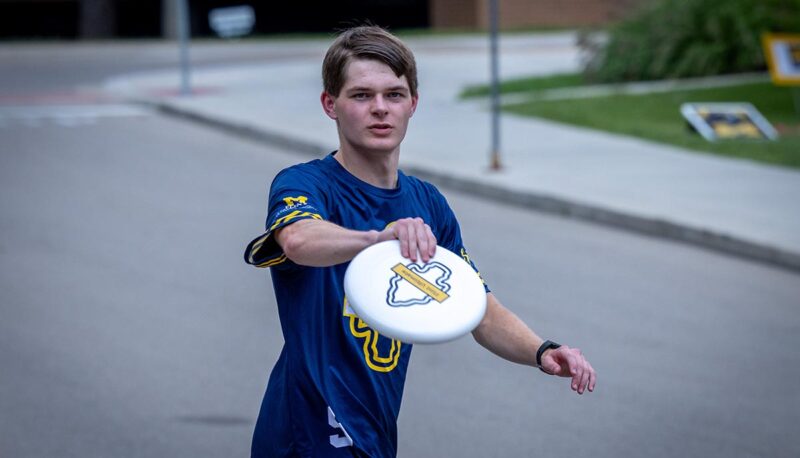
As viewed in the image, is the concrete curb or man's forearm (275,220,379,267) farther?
the concrete curb

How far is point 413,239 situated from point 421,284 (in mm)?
108

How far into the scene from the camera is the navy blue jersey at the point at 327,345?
2943mm

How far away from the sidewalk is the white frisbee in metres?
7.00

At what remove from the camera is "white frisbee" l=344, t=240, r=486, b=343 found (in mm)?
2570

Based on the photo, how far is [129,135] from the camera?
16.5 m

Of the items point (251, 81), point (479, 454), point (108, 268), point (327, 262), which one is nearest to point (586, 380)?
point (327, 262)

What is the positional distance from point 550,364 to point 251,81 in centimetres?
2142

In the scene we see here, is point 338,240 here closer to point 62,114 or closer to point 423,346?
point 423,346

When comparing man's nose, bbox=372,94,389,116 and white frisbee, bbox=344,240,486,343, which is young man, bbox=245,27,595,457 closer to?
man's nose, bbox=372,94,389,116

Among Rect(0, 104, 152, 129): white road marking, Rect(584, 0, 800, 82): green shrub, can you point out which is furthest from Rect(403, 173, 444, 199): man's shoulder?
Rect(584, 0, 800, 82): green shrub

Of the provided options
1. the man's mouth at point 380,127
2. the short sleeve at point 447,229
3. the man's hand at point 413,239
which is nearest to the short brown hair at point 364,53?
the man's mouth at point 380,127

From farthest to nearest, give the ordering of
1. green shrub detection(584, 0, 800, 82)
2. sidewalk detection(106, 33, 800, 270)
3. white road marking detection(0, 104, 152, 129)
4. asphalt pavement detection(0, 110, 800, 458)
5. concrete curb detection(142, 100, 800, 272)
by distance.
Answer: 1. green shrub detection(584, 0, 800, 82)
2. white road marking detection(0, 104, 152, 129)
3. sidewalk detection(106, 33, 800, 270)
4. concrete curb detection(142, 100, 800, 272)
5. asphalt pavement detection(0, 110, 800, 458)

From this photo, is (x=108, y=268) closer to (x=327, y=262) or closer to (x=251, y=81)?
(x=327, y=262)

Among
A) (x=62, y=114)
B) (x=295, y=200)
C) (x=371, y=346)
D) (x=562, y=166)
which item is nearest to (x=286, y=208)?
(x=295, y=200)
